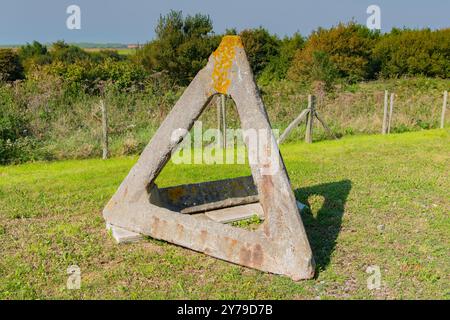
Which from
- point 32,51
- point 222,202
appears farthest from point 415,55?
point 222,202

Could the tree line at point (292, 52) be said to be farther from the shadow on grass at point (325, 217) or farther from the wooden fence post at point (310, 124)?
the shadow on grass at point (325, 217)

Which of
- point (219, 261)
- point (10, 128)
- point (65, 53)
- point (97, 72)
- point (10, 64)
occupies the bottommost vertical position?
point (219, 261)

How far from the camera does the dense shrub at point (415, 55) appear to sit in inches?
1206

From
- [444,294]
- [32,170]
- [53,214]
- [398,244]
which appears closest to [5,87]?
[32,170]

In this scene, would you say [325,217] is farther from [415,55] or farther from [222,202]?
[415,55]

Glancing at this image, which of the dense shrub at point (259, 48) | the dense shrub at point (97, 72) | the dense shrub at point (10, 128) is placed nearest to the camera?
the dense shrub at point (10, 128)

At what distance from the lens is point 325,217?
6.90m

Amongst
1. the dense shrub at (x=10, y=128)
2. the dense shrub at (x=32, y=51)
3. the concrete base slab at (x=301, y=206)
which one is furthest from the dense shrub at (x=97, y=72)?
the concrete base slab at (x=301, y=206)

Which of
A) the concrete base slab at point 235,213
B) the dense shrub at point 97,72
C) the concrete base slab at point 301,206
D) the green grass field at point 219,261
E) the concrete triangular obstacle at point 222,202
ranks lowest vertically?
the green grass field at point 219,261

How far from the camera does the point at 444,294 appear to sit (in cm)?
472

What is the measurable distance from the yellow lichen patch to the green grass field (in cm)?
205

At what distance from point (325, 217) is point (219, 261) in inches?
83.3

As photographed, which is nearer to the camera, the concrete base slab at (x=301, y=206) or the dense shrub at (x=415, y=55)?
the concrete base slab at (x=301, y=206)
